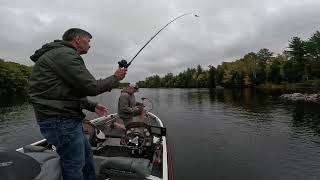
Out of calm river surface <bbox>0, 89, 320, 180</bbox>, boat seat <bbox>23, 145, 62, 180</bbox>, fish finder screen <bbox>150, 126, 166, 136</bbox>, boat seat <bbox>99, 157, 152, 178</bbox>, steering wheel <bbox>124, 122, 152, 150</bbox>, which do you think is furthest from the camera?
calm river surface <bbox>0, 89, 320, 180</bbox>

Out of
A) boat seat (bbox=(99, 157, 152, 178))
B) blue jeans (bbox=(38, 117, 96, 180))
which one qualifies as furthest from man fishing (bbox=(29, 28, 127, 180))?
boat seat (bbox=(99, 157, 152, 178))

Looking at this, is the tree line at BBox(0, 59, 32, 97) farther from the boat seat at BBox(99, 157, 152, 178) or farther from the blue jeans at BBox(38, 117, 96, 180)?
the blue jeans at BBox(38, 117, 96, 180)

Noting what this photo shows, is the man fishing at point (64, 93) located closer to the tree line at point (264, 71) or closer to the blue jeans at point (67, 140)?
the blue jeans at point (67, 140)

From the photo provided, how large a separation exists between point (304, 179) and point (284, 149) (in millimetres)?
4564

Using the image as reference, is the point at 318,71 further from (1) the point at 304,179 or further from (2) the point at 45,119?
(2) the point at 45,119

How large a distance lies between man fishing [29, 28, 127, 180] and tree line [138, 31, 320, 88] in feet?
273

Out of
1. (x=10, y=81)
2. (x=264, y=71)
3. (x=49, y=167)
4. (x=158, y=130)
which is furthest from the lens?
(x=264, y=71)

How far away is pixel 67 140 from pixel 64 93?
613 millimetres

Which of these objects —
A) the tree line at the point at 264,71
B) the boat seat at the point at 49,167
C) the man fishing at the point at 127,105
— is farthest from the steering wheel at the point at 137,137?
the tree line at the point at 264,71

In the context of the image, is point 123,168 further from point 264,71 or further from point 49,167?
point 264,71

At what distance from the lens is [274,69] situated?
10681 cm

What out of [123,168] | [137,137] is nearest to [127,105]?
[137,137]

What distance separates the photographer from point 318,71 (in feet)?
286

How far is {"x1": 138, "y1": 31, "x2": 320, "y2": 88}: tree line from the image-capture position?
308 feet
